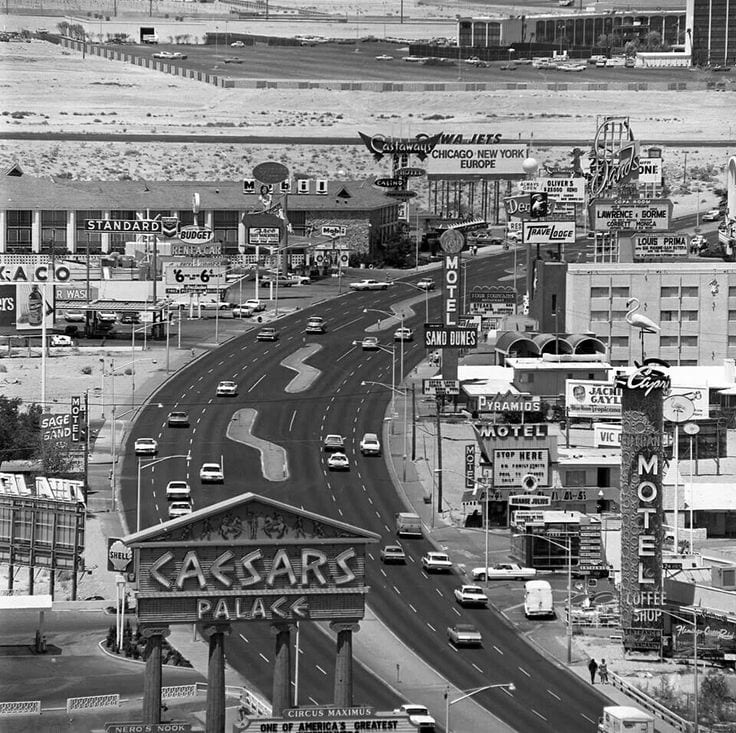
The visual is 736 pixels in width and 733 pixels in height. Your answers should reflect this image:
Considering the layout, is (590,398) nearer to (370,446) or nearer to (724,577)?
(370,446)

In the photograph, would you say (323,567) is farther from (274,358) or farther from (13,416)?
(274,358)

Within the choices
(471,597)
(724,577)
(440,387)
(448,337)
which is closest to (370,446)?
(440,387)

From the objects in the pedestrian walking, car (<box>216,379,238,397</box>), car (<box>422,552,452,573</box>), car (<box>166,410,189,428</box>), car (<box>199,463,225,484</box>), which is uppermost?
car (<box>216,379,238,397</box>)

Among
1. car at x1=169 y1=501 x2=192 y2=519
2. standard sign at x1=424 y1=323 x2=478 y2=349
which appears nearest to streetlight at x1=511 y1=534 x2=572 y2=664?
car at x1=169 y1=501 x2=192 y2=519

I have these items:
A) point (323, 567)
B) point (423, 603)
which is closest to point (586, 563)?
point (423, 603)

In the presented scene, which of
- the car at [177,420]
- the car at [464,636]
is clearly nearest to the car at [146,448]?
the car at [177,420]

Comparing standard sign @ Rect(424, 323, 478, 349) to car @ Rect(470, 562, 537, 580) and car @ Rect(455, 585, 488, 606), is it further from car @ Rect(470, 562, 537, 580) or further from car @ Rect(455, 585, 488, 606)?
car @ Rect(455, 585, 488, 606)

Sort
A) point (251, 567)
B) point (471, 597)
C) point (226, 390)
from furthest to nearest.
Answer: point (226, 390) < point (471, 597) < point (251, 567)
